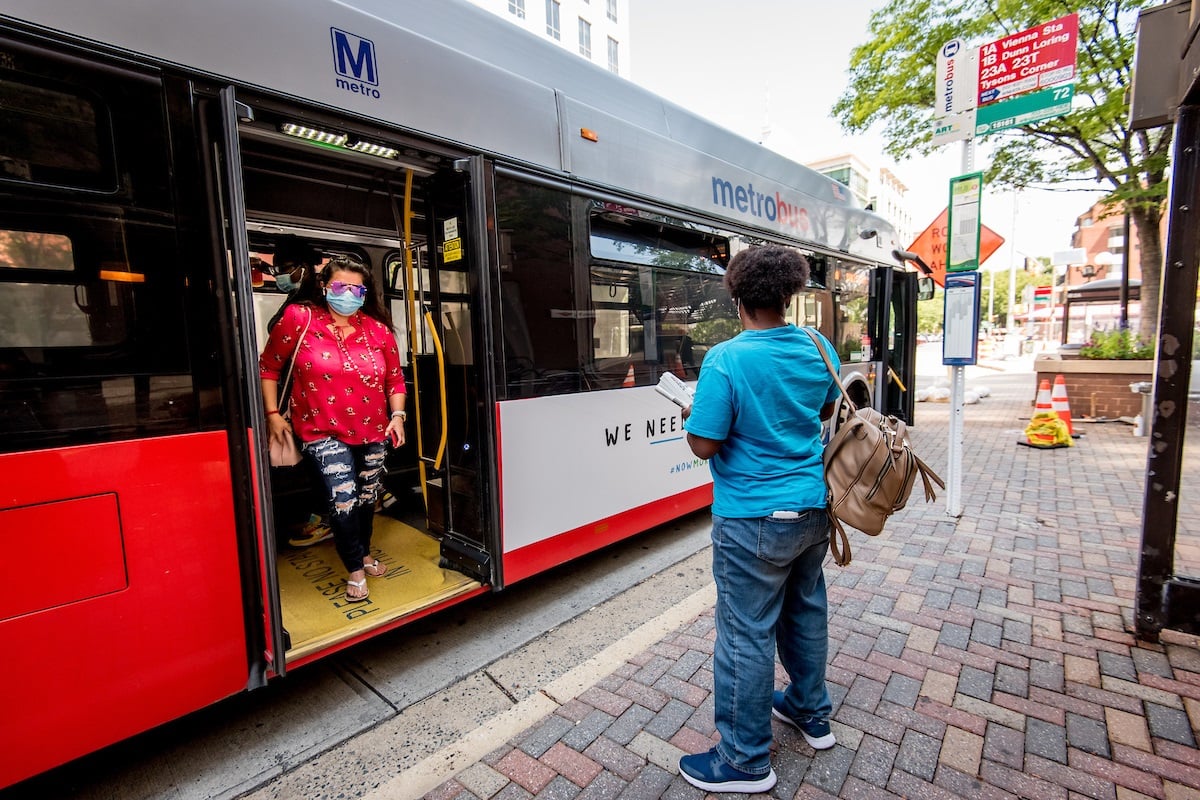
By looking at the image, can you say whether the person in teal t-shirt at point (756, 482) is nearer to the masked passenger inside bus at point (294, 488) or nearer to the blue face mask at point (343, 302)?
the blue face mask at point (343, 302)

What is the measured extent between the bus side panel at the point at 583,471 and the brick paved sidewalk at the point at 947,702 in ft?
2.88

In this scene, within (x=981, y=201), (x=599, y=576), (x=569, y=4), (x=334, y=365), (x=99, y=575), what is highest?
(x=569, y=4)

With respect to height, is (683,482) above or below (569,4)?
below

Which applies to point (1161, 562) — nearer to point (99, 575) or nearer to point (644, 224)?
point (644, 224)

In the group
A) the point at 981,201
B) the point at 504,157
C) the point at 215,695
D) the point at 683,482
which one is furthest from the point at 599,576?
the point at 981,201

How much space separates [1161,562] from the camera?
2920mm

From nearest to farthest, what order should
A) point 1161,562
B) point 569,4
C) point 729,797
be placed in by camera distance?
point 729,797, point 1161,562, point 569,4

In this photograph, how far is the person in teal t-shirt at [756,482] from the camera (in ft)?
6.32

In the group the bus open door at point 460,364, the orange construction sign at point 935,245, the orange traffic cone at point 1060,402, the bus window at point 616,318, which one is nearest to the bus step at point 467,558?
the bus open door at point 460,364

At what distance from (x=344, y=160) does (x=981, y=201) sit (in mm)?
4996

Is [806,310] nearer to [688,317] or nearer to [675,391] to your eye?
[688,317]

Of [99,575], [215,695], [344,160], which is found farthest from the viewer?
[344,160]

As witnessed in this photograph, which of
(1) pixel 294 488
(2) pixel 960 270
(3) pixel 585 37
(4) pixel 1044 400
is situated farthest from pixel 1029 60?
(3) pixel 585 37

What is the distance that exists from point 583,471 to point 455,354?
1.07 m
